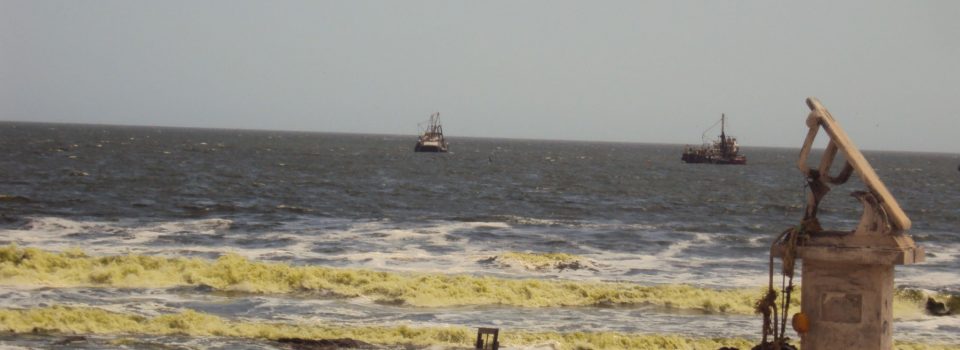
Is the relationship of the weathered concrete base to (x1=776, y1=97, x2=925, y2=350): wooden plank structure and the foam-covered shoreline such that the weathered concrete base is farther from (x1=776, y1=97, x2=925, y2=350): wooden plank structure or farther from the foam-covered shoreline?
the foam-covered shoreline

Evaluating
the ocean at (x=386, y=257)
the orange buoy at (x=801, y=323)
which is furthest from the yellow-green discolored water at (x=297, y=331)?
the orange buoy at (x=801, y=323)

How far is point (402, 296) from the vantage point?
71.8ft

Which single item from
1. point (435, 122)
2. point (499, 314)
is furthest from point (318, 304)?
point (435, 122)

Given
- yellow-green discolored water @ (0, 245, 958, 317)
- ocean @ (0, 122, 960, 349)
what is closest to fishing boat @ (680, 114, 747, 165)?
ocean @ (0, 122, 960, 349)

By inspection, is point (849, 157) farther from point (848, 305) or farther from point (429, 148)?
point (429, 148)

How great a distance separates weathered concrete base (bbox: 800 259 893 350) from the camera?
816cm

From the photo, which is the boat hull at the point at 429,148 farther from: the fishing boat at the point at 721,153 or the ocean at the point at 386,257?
the ocean at the point at 386,257

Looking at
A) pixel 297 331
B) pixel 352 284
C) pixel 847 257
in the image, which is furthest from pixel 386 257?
pixel 847 257

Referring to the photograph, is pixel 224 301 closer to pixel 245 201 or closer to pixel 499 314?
pixel 499 314

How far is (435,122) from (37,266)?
126759 mm

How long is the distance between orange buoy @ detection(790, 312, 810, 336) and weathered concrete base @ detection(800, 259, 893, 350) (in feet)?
0.19

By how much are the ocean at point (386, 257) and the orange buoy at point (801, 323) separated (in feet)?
30.2

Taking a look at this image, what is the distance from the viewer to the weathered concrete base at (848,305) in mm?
8164

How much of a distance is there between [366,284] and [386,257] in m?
6.52
